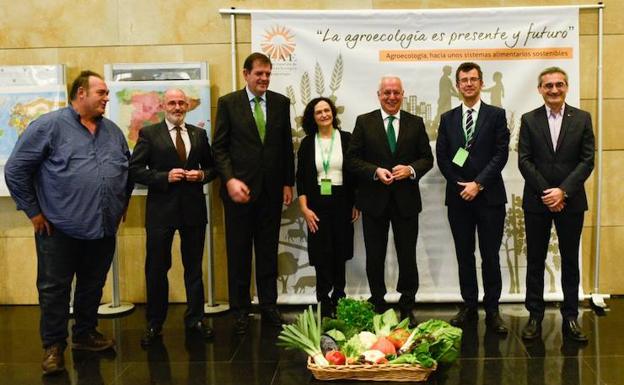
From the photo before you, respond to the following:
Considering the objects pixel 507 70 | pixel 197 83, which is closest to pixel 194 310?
pixel 197 83

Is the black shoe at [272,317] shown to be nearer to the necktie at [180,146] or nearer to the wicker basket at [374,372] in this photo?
the wicker basket at [374,372]

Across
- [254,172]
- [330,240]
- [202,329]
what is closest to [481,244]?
[330,240]

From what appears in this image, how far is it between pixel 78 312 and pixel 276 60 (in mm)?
2245

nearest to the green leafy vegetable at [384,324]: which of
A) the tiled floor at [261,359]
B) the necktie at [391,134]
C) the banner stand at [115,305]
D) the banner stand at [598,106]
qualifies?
the tiled floor at [261,359]

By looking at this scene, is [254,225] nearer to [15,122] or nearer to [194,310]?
[194,310]

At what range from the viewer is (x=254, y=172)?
3824 millimetres

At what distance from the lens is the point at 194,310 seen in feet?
12.4

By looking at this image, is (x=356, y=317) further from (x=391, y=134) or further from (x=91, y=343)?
(x=91, y=343)

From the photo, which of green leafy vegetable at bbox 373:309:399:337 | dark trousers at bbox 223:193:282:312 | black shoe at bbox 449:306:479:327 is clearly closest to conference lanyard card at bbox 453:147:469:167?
black shoe at bbox 449:306:479:327

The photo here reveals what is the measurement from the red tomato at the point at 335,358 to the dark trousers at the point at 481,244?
50.7 inches

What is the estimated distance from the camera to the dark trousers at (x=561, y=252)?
3.49 meters

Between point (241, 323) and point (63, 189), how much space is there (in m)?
1.41

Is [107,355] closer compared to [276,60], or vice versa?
[107,355]

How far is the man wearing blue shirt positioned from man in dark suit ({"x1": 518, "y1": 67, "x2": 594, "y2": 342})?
245cm
